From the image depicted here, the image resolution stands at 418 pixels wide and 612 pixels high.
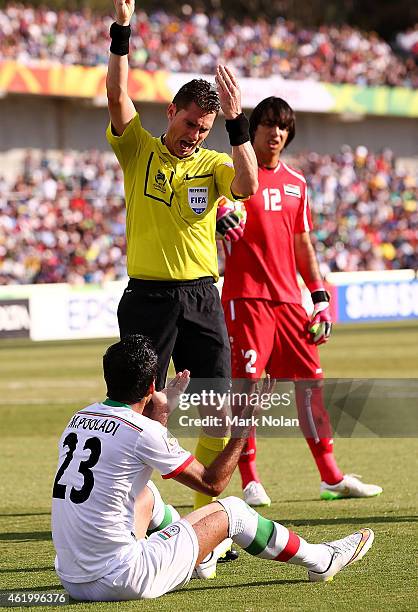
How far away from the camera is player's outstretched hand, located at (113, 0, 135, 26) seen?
5.84m

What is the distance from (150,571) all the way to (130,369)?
82 cm

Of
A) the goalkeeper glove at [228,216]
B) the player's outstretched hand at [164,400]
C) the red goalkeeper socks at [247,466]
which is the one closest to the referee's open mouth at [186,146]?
the goalkeeper glove at [228,216]

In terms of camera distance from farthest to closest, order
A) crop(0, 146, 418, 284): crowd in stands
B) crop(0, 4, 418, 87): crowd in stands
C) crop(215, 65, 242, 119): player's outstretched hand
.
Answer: crop(0, 4, 418, 87): crowd in stands, crop(0, 146, 418, 284): crowd in stands, crop(215, 65, 242, 119): player's outstretched hand

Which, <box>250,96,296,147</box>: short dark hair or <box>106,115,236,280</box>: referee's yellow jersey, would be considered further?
<box>250,96,296,147</box>: short dark hair

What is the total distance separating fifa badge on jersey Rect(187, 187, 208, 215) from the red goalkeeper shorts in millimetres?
1626

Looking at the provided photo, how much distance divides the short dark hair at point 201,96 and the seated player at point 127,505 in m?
1.46

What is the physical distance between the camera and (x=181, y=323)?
20.1ft

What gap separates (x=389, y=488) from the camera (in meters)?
8.45

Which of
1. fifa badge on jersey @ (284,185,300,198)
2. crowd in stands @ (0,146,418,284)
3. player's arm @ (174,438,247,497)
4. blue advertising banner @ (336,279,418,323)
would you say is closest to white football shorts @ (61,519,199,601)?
player's arm @ (174,438,247,497)

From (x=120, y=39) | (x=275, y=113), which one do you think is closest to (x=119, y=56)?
(x=120, y=39)

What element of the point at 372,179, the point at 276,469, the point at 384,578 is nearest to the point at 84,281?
the point at 372,179

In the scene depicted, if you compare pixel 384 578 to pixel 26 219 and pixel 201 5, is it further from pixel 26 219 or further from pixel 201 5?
pixel 201 5

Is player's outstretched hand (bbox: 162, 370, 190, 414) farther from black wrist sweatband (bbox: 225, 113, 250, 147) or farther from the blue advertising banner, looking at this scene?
the blue advertising banner

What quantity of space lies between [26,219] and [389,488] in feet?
76.2
